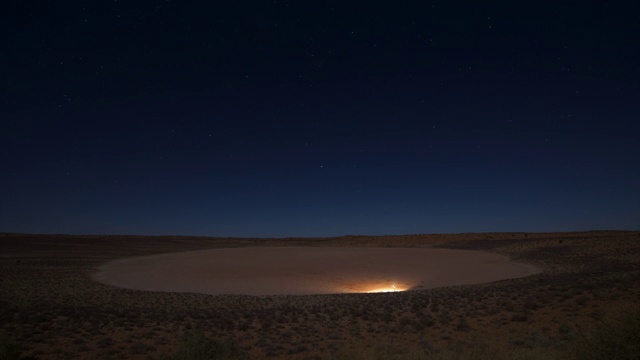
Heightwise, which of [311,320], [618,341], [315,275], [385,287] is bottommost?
[385,287]

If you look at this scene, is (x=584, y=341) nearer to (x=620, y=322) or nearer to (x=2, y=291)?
(x=620, y=322)

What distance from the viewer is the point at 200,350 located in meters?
9.56

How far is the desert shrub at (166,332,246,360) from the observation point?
918 cm

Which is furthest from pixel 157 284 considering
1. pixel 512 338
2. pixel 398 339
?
pixel 512 338

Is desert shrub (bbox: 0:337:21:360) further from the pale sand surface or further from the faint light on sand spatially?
the faint light on sand

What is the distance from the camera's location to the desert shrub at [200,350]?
9.18 meters

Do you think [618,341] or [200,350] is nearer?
[618,341]

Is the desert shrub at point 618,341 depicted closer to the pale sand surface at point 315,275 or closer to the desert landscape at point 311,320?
the desert landscape at point 311,320

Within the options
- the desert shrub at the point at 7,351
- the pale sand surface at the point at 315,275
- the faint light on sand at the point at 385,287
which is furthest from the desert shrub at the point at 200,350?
the faint light on sand at the point at 385,287

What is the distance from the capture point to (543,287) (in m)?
20.6

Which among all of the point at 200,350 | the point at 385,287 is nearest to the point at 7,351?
the point at 200,350

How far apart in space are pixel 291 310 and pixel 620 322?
13.4 metres

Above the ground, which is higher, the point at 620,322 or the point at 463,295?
the point at 620,322

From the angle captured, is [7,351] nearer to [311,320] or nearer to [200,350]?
[200,350]
